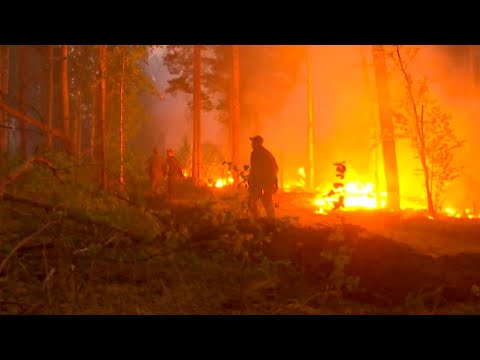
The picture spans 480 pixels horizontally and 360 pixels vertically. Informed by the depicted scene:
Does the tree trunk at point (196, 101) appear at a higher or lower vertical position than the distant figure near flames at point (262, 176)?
higher

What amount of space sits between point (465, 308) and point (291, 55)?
26.8 metres

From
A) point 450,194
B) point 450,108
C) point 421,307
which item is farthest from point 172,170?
Answer: point 450,108

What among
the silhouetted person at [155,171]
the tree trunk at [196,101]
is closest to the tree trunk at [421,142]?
the silhouetted person at [155,171]

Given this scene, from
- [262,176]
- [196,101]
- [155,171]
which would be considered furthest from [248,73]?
[262,176]

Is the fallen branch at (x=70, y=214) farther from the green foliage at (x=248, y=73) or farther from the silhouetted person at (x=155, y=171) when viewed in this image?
the green foliage at (x=248, y=73)

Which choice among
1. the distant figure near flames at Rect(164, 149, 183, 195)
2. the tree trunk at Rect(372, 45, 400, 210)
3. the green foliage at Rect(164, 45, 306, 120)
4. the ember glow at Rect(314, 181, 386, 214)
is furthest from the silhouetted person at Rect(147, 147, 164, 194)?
the green foliage at Rect(164, 45, 306, 120)

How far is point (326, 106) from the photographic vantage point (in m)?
32.0

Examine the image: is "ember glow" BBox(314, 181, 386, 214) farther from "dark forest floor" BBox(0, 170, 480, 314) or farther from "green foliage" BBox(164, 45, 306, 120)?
"green foliage" BBox(164, 45, 306, 120)

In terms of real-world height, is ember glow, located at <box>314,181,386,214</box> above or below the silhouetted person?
below

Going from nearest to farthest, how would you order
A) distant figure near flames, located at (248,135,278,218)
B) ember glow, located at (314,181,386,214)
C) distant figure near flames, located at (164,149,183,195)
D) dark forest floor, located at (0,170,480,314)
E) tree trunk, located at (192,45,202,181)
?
dark forest floor, located at (0,170,480,314) → distant figure near flames, located at (248,135,278,218) → distant figure near flames, located at (164,149,183,195) → ember glow, located at (314,181,386,214) → tree trunk, located at (192,45,202,181)

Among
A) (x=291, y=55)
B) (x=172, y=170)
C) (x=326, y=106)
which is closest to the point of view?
(x=172, y=170)

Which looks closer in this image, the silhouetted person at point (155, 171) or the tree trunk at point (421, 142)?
the tree trunk at point (421, 142)

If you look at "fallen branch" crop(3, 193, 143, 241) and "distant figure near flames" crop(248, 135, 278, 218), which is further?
"distant figure near flames" crop(248, 135, 278, 218)
